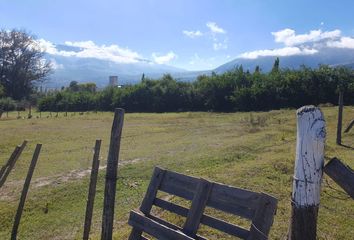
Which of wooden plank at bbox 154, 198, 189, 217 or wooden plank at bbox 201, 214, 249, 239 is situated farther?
wooden plank at bbox 154, 198, 189, 217

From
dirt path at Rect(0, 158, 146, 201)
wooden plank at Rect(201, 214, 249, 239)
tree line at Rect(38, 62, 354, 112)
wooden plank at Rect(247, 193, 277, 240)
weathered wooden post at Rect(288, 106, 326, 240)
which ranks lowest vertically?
dirt path at Rect(0, 158, 146, 201)

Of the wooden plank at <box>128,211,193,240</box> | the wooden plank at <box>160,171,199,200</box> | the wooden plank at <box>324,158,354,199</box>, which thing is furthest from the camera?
the wooden plank at <box>160,171,199,200</box>

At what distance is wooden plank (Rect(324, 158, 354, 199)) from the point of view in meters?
3.92

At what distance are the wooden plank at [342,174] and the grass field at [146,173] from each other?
3891 mm

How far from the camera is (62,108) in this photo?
214ft

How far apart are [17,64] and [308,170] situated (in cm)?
8211

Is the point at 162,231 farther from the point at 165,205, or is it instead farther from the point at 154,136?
the point at 154,136

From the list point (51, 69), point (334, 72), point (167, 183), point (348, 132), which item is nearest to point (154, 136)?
point (348, 132)

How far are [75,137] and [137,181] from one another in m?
13.1

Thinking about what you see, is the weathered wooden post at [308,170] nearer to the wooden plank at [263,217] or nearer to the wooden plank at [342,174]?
the wooden plank at [342,174]

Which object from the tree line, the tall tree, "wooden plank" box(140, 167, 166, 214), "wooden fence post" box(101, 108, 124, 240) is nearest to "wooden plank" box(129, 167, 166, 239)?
"wooden plank" box(140, 167, 166, 214)

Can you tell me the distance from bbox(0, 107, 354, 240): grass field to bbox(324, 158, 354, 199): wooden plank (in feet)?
12.8

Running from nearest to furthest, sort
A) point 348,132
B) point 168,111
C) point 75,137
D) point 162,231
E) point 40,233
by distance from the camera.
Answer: point 162,231, point 40,233, point 348,132, point 75,137, point 168,111

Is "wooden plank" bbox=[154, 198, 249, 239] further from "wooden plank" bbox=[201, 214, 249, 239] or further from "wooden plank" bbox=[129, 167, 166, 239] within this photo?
"wooden plank" bbox=[129, 167, 166, 239]
